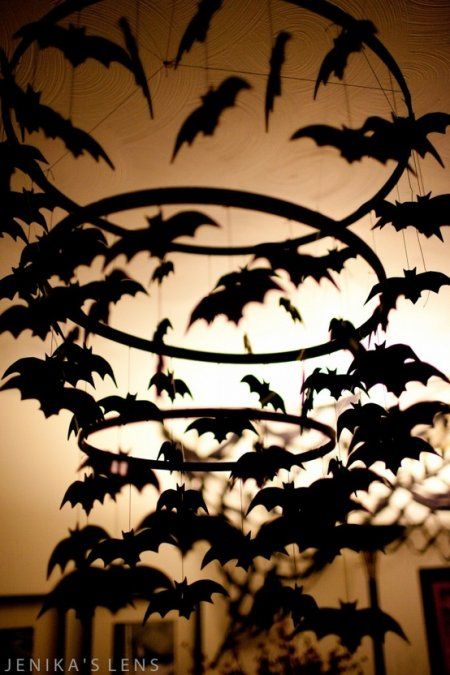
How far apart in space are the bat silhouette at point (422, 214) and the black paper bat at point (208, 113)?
0.74m

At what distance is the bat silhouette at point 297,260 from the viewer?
1882mm

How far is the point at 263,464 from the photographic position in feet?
6.24

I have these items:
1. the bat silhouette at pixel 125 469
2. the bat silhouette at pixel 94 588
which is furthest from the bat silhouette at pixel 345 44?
the bat silhouette at pixel 94 588

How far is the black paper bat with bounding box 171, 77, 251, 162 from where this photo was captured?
1.93 m

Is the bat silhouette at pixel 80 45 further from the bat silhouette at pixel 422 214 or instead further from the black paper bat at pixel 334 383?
the black paper bat at pixel 334 383

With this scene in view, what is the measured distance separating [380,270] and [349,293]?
4.77ft

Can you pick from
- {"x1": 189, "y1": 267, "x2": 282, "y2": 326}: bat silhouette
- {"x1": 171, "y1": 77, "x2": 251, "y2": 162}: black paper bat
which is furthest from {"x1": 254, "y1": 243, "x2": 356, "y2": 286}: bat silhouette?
{"x1": 171, "y1": 77, "x2": 251, "y2": 162}: black paper bat

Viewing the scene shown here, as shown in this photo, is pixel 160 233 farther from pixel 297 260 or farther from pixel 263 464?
pixel 263 464

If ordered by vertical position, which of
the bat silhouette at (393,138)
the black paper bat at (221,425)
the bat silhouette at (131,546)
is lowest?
the bat silhouette at (131,546)

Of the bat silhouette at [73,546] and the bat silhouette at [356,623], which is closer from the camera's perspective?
the bat silhouette at [73,546]

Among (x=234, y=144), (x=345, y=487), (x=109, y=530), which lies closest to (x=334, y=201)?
(x=234, y=144)

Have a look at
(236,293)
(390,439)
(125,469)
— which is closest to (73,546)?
(125,469)

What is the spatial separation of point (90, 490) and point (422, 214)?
146cm

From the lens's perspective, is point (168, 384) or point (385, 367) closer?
point (385, 367)
